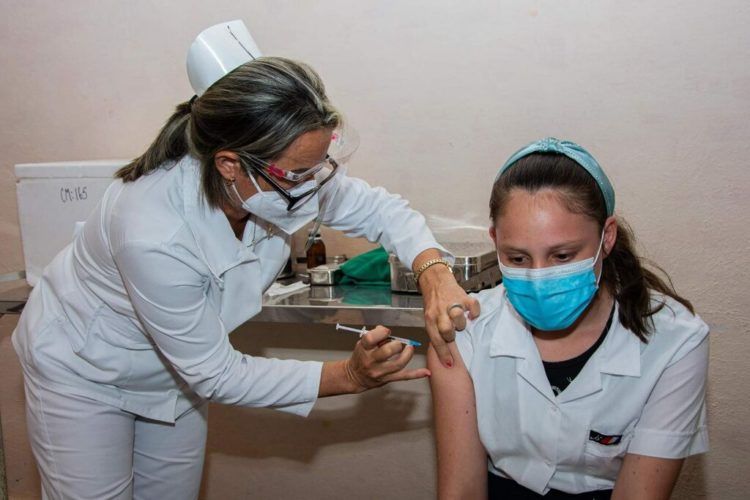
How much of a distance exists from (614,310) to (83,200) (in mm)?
1600

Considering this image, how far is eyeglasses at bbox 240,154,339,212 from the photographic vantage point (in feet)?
4.69

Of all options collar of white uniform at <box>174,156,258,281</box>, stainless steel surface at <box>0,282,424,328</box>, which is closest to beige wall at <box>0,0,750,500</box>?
stainless steel surface at <box>0,282,424,328</box>

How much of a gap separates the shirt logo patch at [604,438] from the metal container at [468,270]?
630mm

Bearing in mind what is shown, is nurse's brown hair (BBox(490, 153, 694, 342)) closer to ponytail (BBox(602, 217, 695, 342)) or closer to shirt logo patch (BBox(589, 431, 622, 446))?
ponytail (BBox(602, 217, 695, 342))

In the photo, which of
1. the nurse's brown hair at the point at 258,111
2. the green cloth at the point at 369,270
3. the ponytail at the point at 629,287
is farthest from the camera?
the green cloth at the point at 369,270

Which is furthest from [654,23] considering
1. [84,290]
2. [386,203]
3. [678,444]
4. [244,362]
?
[84,290]

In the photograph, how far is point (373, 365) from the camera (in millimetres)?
1457

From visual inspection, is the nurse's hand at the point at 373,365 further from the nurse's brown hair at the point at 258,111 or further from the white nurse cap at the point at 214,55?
the white nurse cap at the point at 214,55

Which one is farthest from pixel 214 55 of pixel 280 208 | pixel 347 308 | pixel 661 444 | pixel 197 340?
pixel 661 444

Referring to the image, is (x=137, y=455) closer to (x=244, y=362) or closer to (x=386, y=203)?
(x=244, y=362)

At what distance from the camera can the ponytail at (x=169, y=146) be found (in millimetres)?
1562

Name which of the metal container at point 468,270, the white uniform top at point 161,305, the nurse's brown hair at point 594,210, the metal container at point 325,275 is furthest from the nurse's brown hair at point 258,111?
the metal container at point 325,275

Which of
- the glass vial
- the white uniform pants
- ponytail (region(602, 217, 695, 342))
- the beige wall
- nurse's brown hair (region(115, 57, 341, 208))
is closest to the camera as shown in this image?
nurse's brown hair (region(115, 57, 341, 208))

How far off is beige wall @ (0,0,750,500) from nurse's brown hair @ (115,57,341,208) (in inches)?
36.9
